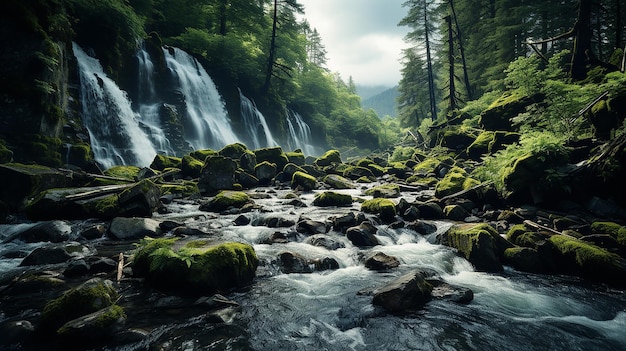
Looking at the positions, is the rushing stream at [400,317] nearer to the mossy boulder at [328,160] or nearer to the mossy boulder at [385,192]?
the mossy boulder at [385,192]

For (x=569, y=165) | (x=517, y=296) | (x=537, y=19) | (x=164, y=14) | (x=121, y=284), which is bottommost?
(x=517, y=296)

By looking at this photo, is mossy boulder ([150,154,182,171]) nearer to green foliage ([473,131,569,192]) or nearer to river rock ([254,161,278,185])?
river rock ([254,161,278,185])

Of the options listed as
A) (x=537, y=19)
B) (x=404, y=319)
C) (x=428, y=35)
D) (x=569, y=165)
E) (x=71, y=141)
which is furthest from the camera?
(x=428, y=35)

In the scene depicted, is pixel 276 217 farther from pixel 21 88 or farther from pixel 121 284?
pixel 21 88


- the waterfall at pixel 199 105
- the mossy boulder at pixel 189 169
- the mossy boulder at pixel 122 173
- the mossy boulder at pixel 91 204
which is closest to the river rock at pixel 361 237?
the mossy boulder at pixel 91 204

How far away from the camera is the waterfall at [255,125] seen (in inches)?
1291

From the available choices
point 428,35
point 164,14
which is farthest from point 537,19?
point 164,14

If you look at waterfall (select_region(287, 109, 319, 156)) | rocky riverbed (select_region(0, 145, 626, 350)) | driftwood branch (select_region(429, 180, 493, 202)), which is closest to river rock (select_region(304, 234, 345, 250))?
rocky riverbed (select_region(0, 145, 626, 350))

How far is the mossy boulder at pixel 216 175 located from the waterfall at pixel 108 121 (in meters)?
6.64

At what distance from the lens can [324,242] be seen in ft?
25.4

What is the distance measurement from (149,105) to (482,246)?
84.5 feet

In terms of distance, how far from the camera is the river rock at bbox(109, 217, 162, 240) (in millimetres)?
7870

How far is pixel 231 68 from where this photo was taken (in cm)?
3409

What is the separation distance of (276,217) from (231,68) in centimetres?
2923
